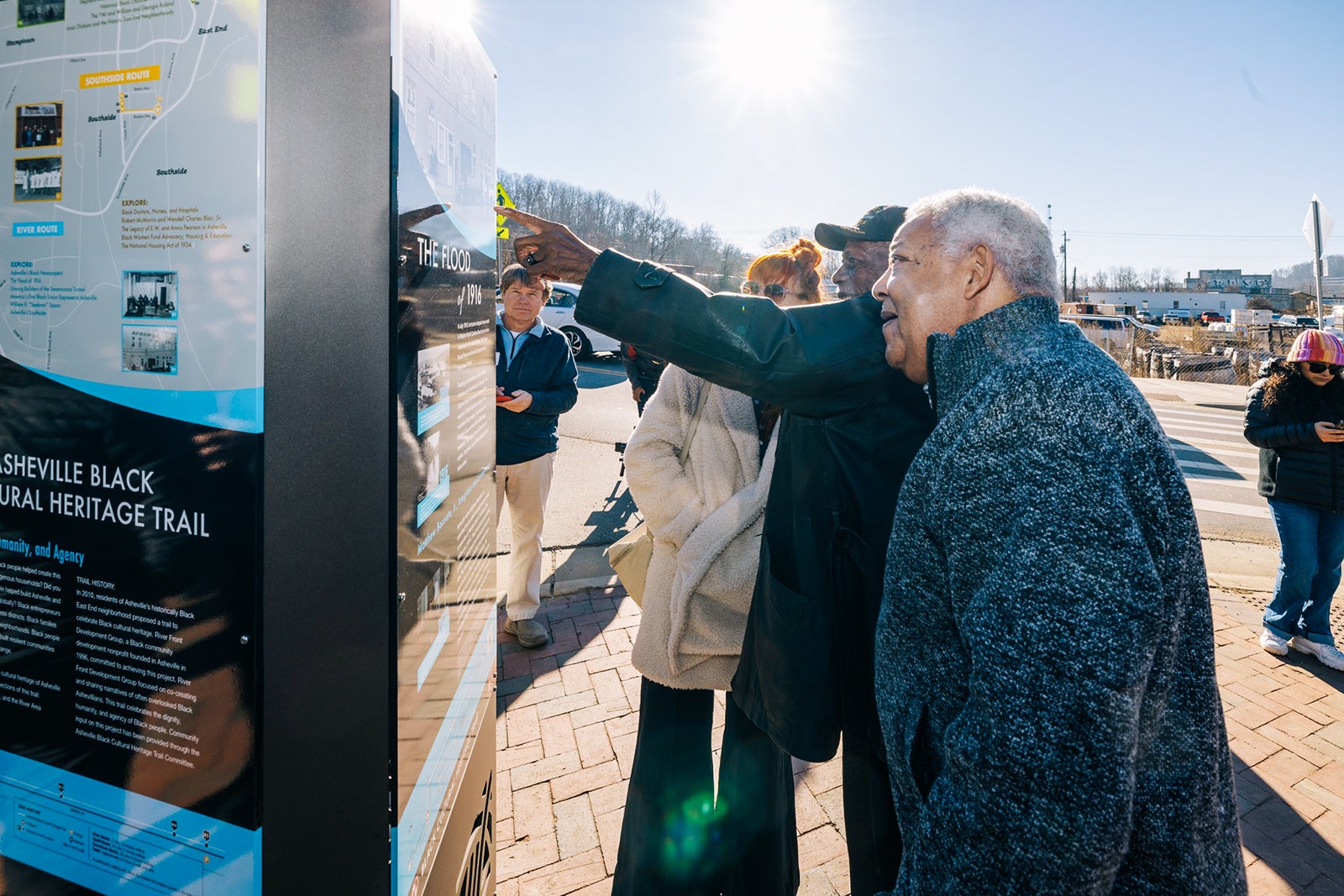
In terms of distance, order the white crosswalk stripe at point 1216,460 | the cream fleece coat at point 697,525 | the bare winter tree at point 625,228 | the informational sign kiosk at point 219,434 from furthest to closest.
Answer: the bare winter tree at point 625,228 → the white crosswalk stripe at point 1216,460 → the cream fleece coat at point 697,525 → the informational sign kiosk at point 219,434

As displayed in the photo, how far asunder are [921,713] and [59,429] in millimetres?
1576

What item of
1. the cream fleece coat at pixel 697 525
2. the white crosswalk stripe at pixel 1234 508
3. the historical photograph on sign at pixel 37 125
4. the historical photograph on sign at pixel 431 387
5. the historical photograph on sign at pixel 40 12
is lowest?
the white crosswalk stripe at pixel 1234 508

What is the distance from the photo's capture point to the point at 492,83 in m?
1.78

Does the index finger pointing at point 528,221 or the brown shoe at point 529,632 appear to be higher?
the index finger pointing at point 528,221

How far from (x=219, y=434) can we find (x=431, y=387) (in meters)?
0.36

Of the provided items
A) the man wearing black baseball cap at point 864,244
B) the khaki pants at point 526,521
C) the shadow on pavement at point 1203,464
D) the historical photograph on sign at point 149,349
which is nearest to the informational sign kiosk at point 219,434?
the historical photograph on sign at point 149,349

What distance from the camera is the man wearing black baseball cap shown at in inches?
81.4

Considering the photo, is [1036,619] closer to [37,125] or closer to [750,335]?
[750,335]

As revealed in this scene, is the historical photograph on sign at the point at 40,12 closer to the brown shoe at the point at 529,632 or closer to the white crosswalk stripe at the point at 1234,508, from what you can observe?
the brown shoe at the point at 529,632

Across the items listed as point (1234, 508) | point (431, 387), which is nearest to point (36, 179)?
point (431, 387)

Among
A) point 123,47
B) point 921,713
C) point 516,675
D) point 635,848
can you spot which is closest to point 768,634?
point 921,713

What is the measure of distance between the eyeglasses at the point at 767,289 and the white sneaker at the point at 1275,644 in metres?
4.07

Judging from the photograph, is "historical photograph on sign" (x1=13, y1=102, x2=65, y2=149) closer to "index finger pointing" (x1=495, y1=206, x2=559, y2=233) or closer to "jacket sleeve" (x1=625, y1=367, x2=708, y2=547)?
"index finger pointing" (x1=495, y1=206, x2=559, y2=233)

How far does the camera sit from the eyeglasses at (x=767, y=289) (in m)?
2.48
